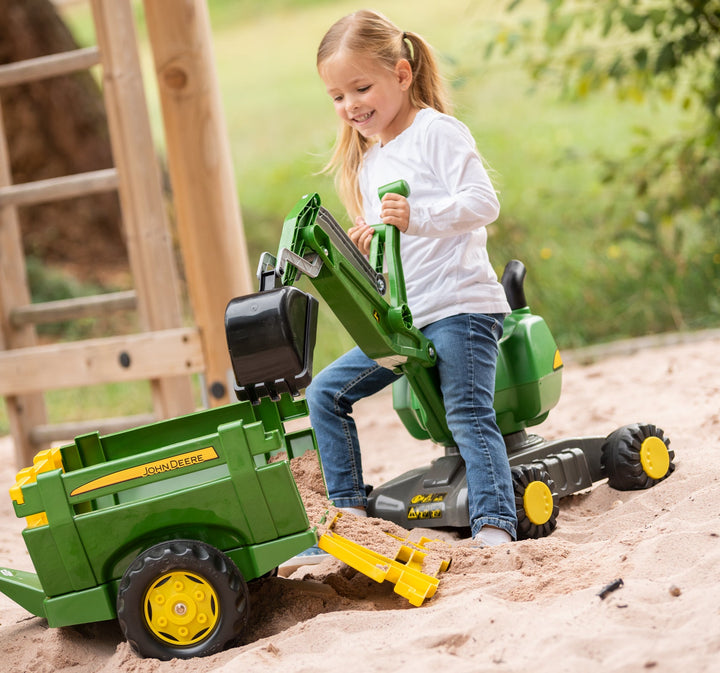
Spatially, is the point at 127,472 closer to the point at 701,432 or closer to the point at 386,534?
the point at 386,534

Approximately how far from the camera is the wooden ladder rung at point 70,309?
4.27 m

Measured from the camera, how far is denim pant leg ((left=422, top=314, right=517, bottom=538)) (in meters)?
2.26

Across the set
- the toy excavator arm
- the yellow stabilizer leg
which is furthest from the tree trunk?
the yellow stabilizer leg

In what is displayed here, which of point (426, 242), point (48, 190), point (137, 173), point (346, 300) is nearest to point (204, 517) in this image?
point (346, 300)

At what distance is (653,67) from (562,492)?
3225 mm

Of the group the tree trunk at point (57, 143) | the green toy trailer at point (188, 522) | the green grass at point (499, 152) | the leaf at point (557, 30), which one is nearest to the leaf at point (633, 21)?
the leaf at point (557, 30)

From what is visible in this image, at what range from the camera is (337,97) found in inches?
94.0

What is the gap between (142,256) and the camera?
3906 millimetres

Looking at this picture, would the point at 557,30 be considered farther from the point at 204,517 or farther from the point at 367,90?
the point at 204,517

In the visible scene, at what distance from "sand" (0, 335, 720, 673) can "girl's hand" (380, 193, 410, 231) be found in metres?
0.78

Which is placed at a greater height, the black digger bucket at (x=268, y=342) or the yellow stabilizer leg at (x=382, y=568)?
the black digger bucket at (x=268, y=342)

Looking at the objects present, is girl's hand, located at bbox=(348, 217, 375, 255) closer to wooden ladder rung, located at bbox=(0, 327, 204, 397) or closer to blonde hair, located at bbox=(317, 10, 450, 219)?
Result: blonde hair, located at bbox=(317, 10, 450, 219)

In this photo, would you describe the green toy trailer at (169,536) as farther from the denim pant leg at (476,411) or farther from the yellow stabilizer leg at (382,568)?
the denim pant leg at (476,411)

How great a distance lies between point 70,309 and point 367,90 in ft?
8.28
